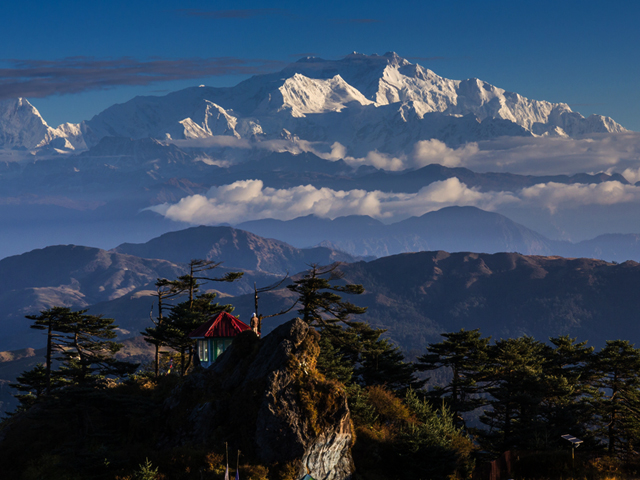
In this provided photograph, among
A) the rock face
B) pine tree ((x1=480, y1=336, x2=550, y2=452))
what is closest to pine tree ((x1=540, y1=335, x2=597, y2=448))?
pine tree ((x1=480, y1=336, x2=550, y2=452))

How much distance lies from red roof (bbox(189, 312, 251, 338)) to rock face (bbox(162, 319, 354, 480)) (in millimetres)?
11661

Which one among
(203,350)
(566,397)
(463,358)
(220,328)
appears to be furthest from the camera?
(463,358)

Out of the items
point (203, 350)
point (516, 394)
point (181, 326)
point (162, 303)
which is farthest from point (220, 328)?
point (516, 394)

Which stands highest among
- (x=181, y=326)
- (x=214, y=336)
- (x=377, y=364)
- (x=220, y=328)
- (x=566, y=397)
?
(x=181, y=326)

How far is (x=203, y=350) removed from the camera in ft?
210

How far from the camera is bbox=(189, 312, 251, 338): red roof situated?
2495 inches

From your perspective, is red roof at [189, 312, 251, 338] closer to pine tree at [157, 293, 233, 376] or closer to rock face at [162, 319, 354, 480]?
pine tree at [157, 293, 233, 376]

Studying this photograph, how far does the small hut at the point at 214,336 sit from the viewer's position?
63.2 meters

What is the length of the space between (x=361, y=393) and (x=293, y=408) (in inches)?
687

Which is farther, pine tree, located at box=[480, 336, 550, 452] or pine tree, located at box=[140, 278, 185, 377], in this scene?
pine tree, located at box=[140, 278, 185, 377]

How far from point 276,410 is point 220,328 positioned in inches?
801

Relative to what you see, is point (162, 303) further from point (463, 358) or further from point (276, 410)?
point (463, 358)

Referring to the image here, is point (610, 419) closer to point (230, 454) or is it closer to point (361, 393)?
point (361, 393)

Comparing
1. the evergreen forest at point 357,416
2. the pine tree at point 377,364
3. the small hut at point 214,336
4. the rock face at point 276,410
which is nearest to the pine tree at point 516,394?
the evergreen forest at point 357,416
